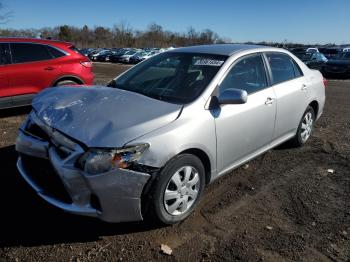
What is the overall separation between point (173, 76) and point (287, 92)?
5.48 ft

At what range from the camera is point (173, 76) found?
4211 millimetres

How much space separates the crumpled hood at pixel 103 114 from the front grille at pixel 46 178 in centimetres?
37

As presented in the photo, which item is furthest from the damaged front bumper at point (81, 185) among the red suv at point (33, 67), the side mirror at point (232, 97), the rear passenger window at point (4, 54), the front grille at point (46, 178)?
the rear passenger window at point (4, 54)

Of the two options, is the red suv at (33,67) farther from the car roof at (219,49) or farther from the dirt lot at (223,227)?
the car roof at (219,49)

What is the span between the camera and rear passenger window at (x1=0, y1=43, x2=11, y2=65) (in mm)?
7000

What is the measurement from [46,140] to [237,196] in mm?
2181

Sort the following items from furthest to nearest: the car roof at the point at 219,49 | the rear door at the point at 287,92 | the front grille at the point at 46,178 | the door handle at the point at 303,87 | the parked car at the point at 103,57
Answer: the parked car at the point at 103,57 → the door handle at the point at 303,87 → the rear door at the point at 287,92 → the car roof at the point at 219,49 → the front grille at the point at 46,178

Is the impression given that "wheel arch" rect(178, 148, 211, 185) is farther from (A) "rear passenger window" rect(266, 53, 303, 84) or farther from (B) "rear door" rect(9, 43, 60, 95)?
(B) "rear door" rect(9, 43, 60, 95)

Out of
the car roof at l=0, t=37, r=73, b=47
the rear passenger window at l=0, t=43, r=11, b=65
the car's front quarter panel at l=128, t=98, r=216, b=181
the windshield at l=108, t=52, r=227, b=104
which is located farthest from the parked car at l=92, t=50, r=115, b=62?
the car's front quarter panel at l=128, t=98, r=216, b=181

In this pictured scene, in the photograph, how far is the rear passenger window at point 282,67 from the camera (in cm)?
477

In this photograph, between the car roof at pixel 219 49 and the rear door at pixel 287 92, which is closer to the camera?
the car roof at pixel 219 49

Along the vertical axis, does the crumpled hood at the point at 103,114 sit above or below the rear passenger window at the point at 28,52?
below

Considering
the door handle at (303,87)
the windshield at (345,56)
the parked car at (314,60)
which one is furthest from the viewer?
the parked car at (314,60)

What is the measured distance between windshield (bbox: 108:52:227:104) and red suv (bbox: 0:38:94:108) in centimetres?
344
